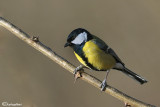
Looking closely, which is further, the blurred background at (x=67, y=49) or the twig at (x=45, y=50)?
the blurred background at (x=67, y=49)

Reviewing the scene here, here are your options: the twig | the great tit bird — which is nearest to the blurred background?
the great tit bird

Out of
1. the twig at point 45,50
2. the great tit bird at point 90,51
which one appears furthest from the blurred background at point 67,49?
the twig at point 45,50

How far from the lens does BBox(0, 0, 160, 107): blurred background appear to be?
2.91 m

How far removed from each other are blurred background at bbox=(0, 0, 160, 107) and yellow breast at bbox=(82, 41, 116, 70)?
45 centimetres

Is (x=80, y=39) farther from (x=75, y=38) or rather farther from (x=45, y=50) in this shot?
(x=45, y=50)

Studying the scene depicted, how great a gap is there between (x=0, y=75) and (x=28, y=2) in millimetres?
943

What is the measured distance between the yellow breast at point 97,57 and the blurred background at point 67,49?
45 cm

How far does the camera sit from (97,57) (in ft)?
7.62

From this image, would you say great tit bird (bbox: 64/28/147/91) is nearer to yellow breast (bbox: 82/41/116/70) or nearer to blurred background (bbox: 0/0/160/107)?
yellow breast (bbox: 82/41/116/70)

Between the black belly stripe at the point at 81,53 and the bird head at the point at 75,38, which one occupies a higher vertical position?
the bird head at the point at 75,38

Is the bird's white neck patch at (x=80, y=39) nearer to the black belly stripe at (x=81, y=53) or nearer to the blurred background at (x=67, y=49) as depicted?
the black belly stripe at (x=81, y=53)

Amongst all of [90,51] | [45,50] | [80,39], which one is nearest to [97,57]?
[90,51]

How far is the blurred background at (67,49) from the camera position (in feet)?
9.54

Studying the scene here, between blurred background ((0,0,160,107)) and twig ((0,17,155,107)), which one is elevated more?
blurred background ((0,0,160,107))
